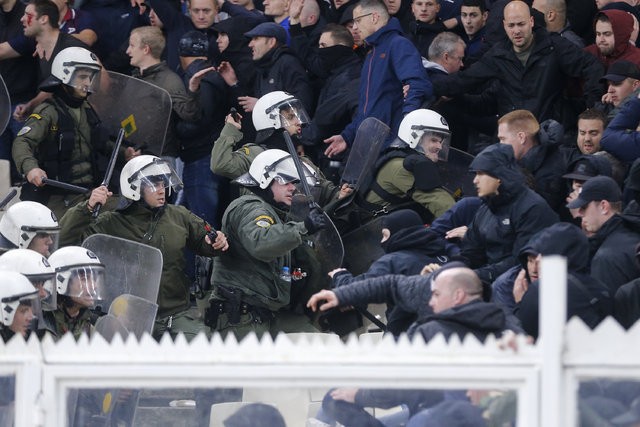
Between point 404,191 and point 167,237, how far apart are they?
1.69 metres

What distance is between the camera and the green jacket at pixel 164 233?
11.7 m

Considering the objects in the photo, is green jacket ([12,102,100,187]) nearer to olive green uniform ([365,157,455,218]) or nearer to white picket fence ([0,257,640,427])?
olive green uniform ([365,157,455,218])

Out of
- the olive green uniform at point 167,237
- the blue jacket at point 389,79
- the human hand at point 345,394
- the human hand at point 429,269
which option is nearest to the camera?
the human hand at point 345,394

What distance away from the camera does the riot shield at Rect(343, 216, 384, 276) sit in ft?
39.3

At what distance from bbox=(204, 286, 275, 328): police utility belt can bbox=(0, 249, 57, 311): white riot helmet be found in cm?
156

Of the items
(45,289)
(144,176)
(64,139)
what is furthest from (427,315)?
(64,139)

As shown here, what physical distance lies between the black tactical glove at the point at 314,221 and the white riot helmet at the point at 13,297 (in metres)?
2.36

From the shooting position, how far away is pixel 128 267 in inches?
446

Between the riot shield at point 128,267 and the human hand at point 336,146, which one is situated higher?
the human hand at point 336,146

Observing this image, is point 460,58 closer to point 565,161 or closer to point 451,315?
point 565,161

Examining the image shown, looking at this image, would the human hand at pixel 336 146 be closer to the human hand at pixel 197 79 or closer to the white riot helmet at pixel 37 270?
the human hand at pixel 197 79

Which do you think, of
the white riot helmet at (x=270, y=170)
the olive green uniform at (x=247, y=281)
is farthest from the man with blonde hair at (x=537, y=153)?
the olive green uniform at (x=247, y=281)

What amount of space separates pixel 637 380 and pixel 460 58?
7.95m

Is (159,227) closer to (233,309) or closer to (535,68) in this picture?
(233,309)
